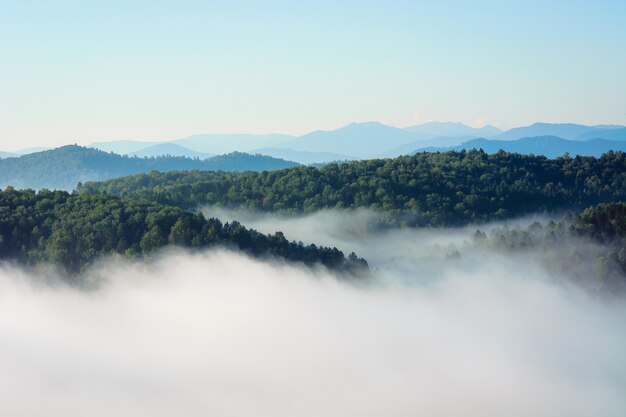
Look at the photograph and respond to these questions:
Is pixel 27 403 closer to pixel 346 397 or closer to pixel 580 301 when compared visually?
pixel 346 397

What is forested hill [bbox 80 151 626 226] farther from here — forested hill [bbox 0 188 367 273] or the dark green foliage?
forested hill [bbox 0 188 367 273]

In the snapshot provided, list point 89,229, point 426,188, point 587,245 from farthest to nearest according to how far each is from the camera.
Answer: point 426,188
point 587,245
point 89,229

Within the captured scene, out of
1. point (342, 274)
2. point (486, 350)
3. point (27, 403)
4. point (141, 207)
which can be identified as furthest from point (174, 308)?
point (486, 350)

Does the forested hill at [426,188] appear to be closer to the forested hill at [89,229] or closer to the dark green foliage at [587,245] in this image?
the dark green foliage at [587,245]

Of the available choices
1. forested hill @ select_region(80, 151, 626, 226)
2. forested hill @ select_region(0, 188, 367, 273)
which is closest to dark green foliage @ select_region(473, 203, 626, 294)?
forested hill @ select_region(80, 151, 626, 226)

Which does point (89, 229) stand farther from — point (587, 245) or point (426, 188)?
point (426, 188)

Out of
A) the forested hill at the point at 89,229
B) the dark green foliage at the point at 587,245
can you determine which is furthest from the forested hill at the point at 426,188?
the forested hill at the point at 89,229

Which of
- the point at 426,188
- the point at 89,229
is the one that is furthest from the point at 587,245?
the point at 89,229
